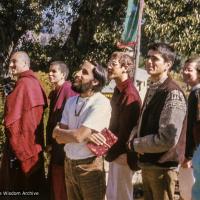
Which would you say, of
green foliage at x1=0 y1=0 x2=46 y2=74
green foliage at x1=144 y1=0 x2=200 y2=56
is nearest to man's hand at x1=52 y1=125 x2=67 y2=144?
green foliage at x1=144 y1=0 x2=200 y2=56

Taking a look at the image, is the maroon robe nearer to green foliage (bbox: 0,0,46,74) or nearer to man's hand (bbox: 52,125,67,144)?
man's hand (bbox: 52,125,67,144)

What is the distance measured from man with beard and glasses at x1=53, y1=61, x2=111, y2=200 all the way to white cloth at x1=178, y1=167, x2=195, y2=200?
0.74 metres

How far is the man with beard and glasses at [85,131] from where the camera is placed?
132 inches

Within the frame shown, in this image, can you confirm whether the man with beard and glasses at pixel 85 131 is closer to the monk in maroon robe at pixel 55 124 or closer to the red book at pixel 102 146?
the red book at pixel 102 146

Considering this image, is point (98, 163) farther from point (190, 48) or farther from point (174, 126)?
point (190, 48)

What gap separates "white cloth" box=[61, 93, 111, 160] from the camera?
3.36 meters

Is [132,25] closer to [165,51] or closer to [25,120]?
[25,120]

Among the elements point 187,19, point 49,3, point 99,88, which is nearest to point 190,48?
point 187,19

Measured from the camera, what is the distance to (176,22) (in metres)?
11.3

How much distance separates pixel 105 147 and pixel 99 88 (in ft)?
1.59

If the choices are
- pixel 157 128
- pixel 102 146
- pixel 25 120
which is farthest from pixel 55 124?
pixel 157 128

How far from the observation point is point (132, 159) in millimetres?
3740

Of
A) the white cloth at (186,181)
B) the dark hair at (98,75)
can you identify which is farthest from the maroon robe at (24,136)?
the white cloth at (186,181)

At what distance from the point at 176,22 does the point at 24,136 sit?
7.63m
